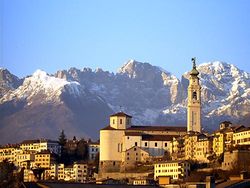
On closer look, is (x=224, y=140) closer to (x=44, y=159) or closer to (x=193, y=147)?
(x=193, y=147)

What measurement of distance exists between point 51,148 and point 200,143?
3662 cm

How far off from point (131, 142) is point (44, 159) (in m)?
18.1

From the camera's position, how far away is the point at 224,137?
394 ft

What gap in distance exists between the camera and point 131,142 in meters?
132

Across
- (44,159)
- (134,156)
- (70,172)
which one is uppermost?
(44,159)

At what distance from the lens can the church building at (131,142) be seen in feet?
428

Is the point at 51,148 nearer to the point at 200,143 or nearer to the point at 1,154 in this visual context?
the point at 1,154

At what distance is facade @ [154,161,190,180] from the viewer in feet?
367

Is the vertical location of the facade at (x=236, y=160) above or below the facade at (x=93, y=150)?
below

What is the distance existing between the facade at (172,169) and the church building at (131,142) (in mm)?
11869

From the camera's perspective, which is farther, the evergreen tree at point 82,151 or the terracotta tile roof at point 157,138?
the evergreen tree at point 82,151

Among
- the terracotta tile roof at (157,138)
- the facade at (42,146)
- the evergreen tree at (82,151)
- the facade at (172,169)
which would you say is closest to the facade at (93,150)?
the evergreen tree at (82,151)

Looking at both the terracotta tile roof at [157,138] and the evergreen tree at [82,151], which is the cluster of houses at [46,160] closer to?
the evergreen tree at [82,151]

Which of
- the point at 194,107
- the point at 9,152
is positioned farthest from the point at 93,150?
the point at 9,152
